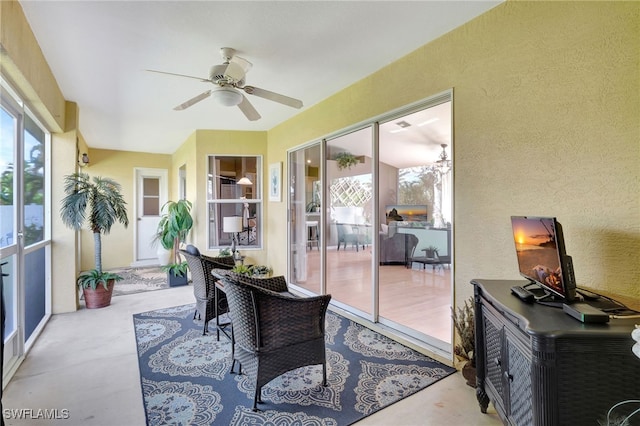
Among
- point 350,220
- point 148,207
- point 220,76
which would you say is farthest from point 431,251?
point 148,207

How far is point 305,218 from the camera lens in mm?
4621

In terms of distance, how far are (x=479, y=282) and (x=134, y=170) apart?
24.5ft

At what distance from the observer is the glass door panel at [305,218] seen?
4.37 meters

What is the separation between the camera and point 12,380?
2.28 m

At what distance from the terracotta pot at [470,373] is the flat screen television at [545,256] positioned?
85 cm

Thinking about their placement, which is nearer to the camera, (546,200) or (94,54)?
(546,200)

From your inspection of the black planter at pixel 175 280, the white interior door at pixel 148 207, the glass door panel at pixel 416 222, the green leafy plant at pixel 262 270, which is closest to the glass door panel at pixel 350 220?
the glass door panel at pixel 416 222

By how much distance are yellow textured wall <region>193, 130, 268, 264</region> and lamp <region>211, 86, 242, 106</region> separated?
2.79 metres

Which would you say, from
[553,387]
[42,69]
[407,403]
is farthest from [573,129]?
[42,69]

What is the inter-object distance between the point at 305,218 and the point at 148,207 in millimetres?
4718

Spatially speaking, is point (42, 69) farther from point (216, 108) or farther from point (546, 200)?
point (546, 200)

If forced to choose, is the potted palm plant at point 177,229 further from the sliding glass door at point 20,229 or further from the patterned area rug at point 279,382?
the patterned area rug at point 279,382

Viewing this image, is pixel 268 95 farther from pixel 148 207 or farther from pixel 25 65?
pixel 148 207

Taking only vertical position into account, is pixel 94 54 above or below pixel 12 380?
above
